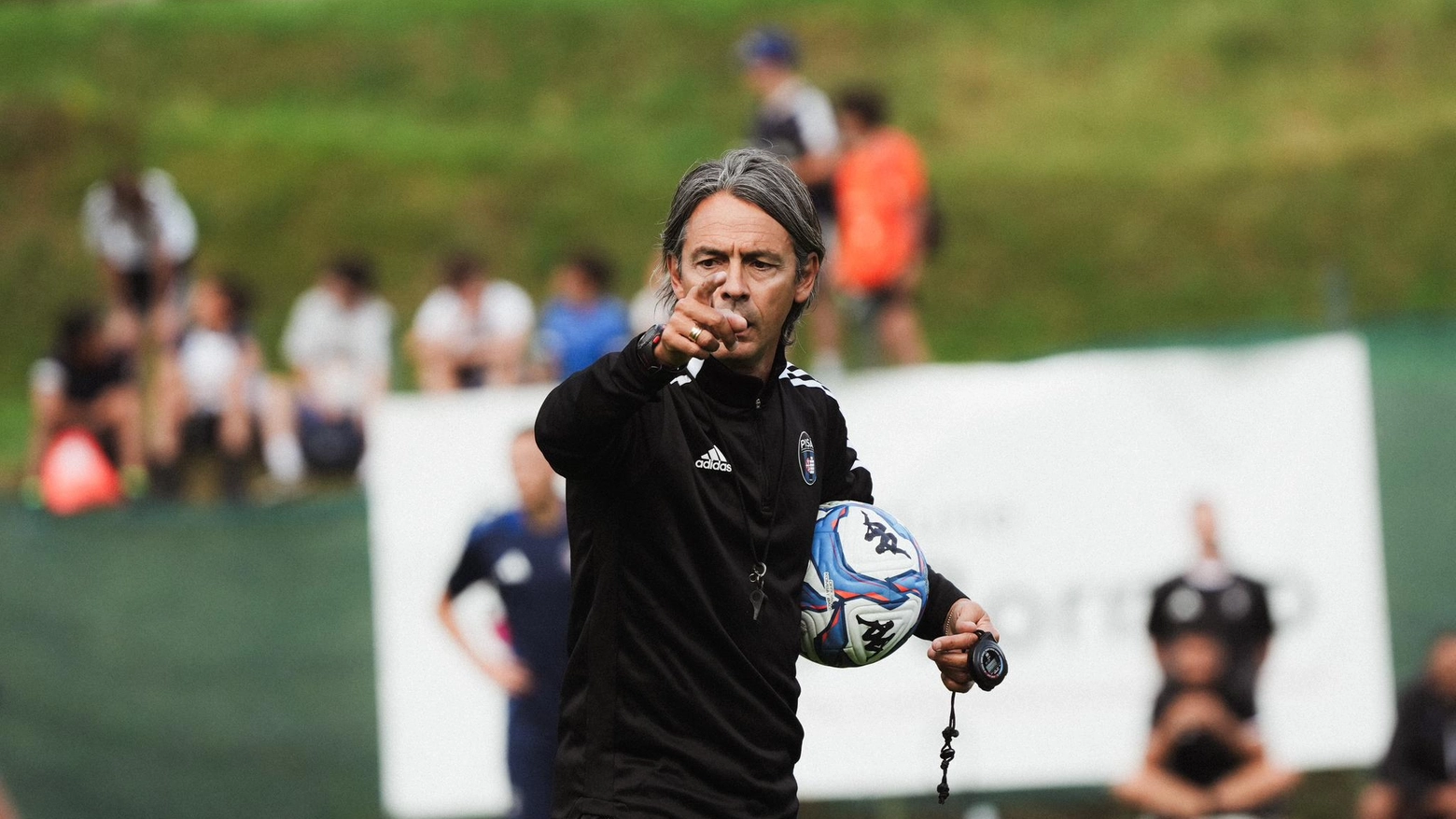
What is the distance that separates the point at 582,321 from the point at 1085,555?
398 cm

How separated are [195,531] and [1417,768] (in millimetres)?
6165

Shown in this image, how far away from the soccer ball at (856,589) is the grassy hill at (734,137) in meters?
15.8

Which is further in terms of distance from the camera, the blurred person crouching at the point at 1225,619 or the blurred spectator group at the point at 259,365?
the blurred spectator group at the point at 259,365

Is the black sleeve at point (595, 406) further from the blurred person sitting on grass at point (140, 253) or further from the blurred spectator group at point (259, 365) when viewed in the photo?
the blurred person sitting on grass at point (140, 253)

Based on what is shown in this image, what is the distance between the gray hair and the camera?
12.1 feet

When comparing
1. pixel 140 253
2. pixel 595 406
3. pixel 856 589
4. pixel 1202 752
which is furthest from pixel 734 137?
pixel 595 406

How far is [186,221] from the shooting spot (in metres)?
14.5

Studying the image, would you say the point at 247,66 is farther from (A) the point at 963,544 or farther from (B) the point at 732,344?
(B) the point at 732,344

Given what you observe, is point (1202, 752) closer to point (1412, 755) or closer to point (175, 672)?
point (1412, 755)

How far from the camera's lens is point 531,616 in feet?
28.3

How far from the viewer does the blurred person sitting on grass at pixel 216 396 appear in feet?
40.9

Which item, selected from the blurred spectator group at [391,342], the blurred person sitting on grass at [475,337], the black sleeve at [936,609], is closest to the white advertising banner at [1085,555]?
the blurred spectator group at [391,342]

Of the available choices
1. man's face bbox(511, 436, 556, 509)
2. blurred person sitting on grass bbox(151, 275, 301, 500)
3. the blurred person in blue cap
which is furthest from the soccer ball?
blurred person sitting on grass bbox(151, 275, 301, 500)

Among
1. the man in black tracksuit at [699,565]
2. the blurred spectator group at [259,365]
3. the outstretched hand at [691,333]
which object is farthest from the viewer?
the blurred spectator group at [259,365]
